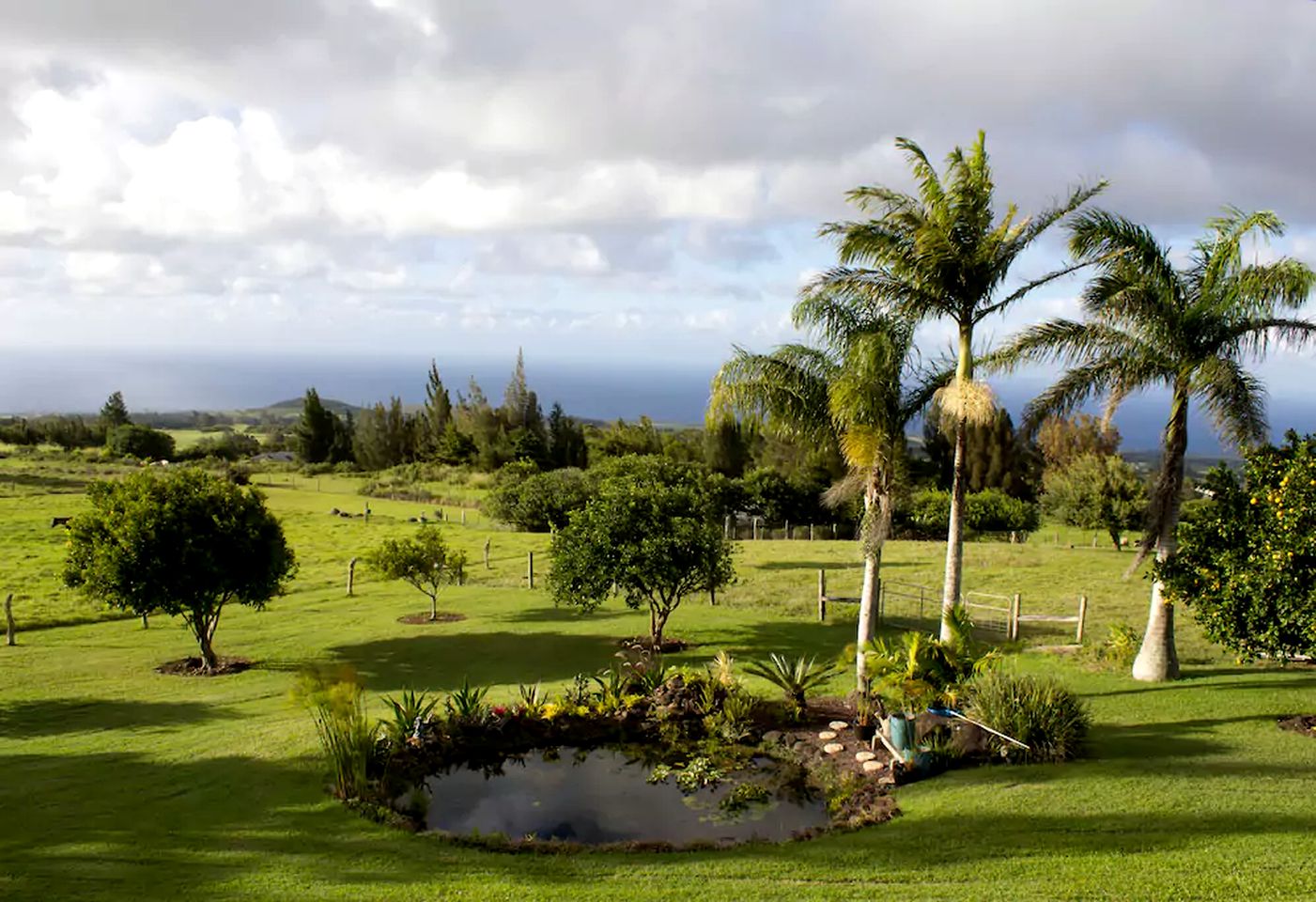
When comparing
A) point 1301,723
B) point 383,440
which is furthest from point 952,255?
point 383,440

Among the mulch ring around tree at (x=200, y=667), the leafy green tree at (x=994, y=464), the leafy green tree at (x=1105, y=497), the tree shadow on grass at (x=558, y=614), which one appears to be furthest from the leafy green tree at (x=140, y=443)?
the leafy green tree at (x=1105, y=497)

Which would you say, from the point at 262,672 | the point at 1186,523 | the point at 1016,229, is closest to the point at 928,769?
the point at 1186,523

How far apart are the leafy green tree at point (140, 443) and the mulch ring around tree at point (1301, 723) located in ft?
259

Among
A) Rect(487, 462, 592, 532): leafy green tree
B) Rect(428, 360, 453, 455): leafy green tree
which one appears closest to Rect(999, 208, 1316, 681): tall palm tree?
Rect(487, 462, 592, 532): leafy green tree

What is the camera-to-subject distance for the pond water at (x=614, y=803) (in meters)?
9.73

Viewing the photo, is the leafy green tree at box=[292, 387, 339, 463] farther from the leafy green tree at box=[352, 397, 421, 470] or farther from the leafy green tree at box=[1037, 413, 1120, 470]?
the leafy green tree at box=[1037, 413, 1120, 470]

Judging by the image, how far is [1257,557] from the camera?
11.4 metres

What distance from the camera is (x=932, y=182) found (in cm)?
1359

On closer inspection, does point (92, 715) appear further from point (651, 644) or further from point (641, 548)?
point (651, 644)

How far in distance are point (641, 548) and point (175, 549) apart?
28.2 ft

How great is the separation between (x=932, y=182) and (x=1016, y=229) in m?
1.44

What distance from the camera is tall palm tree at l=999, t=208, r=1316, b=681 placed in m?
12.6

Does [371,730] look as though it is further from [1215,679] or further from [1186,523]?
[1215,679]

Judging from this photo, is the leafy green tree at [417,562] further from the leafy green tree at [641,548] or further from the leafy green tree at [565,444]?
the leafy green tree at [565,444]
